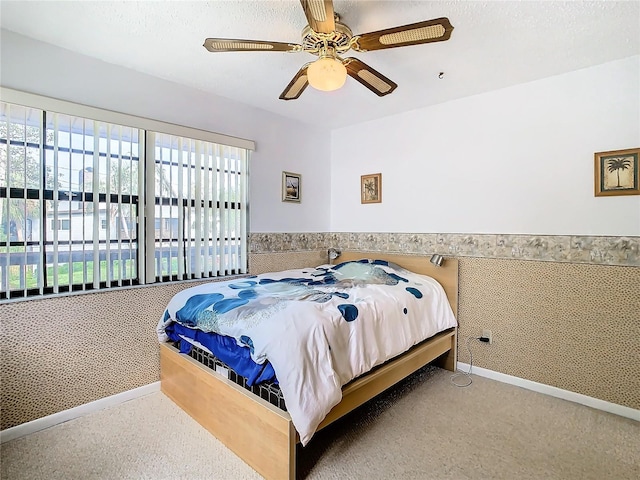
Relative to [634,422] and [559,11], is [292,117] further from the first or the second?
[634,422]

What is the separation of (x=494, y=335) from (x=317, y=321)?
195cm

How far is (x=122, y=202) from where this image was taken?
250 cm

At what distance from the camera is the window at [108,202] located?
208cm

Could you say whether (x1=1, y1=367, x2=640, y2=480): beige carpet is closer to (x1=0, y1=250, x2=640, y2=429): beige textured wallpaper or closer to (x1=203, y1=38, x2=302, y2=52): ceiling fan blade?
(x1=0, y1=250, x2=640, y2=429): beige textured wallpaper

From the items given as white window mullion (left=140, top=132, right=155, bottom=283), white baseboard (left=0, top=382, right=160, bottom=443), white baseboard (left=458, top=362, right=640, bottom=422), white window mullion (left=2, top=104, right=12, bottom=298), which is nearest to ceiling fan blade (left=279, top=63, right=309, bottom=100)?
white window mullion (left=140, top=132, right=155, bottom=283)

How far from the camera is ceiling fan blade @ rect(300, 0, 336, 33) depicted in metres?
1.40

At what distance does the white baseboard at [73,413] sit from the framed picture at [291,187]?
2.14 metres

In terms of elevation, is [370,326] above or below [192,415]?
above

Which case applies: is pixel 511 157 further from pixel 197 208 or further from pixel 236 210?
pixel 197 208

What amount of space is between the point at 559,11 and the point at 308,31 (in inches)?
54.1

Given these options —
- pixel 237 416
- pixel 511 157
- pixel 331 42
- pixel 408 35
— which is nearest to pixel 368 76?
pixel 331 42

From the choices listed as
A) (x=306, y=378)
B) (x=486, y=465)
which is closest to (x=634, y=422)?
(x=486, y=465)

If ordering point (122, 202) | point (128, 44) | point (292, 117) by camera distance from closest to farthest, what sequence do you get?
point (128, 44) → point (122, 202) → point (292, 117)

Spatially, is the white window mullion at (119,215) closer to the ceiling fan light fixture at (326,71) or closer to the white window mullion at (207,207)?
the white window mullion at (207,207)
